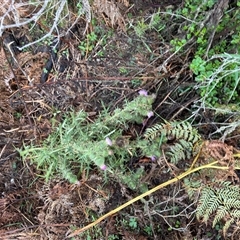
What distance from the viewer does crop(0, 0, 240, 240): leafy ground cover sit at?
1903 mm

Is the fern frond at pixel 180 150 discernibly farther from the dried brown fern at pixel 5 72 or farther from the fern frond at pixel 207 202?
the dried brown fern at pixel 5 72

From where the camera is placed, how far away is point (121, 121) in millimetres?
1983

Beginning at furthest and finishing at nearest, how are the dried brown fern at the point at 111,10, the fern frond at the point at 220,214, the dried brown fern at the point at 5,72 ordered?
1. the dried brown fern at the point at 5,72
2. the dried brown fern at the point at 111,10
3. the fern frond at the point at 220,214

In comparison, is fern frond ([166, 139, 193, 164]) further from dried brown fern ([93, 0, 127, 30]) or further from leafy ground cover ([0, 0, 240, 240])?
dried brown fern ([93, 0, 127, 30])

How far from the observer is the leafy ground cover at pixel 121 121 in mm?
1903

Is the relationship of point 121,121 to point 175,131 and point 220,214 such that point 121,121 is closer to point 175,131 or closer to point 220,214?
point 175,131

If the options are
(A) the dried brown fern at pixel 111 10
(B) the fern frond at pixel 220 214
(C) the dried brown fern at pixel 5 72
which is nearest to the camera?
(B) the fern frond at pixel 220 214

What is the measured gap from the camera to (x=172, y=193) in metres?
2.00

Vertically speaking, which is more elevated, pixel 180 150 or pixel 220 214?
A: pixel 180 150

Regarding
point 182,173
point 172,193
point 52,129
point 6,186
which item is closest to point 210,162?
point 182,173

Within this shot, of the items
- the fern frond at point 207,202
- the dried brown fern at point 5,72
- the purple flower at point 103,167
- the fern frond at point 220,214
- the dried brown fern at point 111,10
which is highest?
the dried brown fern at point 111,10

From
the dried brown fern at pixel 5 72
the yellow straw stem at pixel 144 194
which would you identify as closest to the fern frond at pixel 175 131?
the yellow straw stem at pixel 144 194

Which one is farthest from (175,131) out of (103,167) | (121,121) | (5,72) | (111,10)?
(5,72)

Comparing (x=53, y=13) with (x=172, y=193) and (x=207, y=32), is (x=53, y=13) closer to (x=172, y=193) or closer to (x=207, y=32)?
(x=207, y=32)
